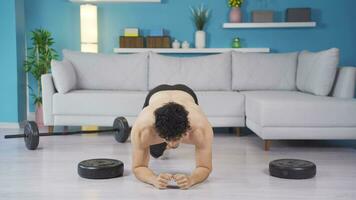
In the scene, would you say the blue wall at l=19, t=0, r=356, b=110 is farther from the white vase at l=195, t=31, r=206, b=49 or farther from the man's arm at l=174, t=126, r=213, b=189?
the man's arm at l=174, t=126, r=213, b=189

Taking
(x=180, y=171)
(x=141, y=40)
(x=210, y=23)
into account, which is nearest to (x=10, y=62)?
(x=141, y=40)

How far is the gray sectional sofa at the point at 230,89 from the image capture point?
3.92 m

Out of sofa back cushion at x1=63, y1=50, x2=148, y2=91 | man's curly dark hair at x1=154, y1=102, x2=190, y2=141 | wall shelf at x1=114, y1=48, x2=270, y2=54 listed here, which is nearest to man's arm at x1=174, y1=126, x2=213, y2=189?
man's curly dark hair at x1=154, y1=102, x2=190, y2=141

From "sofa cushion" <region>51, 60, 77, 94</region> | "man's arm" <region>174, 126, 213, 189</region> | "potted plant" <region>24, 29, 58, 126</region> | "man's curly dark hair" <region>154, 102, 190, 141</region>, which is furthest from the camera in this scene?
"potted plant" <region>24, 29, 58, 126</region>

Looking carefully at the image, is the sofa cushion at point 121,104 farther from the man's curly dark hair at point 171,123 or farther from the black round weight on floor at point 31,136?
the man's curly dark hair at point 171,123

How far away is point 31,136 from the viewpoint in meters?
3.90

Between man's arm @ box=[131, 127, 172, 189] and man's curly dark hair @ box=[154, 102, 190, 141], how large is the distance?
1.16 ft

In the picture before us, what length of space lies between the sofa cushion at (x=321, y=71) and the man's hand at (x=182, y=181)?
230cm

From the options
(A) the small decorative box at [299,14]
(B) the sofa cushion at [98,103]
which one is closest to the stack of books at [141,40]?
(B) the sofa cushion at [98,103]

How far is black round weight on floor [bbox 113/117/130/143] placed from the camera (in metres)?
4.29

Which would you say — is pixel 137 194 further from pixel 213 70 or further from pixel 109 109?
pixel 213 70

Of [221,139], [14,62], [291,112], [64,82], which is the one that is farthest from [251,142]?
[14,62]

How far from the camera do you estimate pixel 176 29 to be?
6012mm

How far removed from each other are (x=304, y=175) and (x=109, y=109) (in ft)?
7.75
